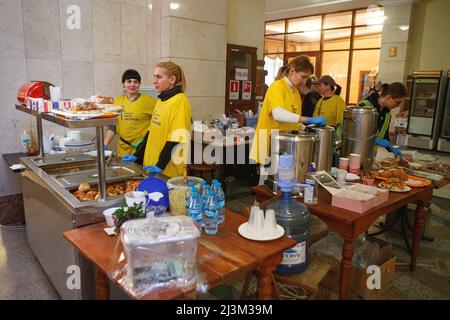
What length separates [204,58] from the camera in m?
4.73

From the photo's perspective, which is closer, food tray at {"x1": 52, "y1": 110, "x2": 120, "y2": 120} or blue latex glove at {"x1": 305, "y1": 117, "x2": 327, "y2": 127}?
food tray at {"x1": 52, "y1": 110, "x2": 120, "y2": 120}

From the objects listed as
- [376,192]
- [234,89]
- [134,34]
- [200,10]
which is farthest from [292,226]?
[234,89]

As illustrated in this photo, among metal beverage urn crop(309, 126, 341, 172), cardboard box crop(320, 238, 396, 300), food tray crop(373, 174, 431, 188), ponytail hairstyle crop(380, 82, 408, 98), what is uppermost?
ponytail hairstyle crop(380, 82, 408, 98)

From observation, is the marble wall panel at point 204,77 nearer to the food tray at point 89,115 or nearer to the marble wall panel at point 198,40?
the marble wall panel at point 198,40

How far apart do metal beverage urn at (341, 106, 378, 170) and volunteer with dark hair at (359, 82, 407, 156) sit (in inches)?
14.2

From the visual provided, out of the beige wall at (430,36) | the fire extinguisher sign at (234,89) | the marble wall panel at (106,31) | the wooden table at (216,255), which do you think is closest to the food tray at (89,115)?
the wooden table at (216,255)

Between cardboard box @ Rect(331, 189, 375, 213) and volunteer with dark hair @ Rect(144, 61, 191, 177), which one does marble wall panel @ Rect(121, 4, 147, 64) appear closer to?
volunteer with dark hair @ Rect(144, 61, 191, 177)

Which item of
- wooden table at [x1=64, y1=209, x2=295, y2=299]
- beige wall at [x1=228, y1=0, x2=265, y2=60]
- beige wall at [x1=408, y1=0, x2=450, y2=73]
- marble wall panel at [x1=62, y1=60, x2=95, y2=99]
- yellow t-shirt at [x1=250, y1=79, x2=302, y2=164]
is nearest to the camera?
wooden table at [x1=64, y1=209, x2=295, y2=299]

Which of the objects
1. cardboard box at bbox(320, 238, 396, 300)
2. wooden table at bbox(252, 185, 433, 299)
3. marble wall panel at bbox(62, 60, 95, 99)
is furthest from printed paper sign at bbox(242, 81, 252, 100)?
cardboard box at bbox(320, 238, 396, 300)

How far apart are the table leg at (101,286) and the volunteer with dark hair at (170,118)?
0.88 meters

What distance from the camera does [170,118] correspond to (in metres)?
2.33

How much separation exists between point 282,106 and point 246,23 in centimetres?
324

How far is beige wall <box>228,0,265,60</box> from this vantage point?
519 centimetres

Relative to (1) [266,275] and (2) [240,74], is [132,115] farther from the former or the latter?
(2) [240,74]
